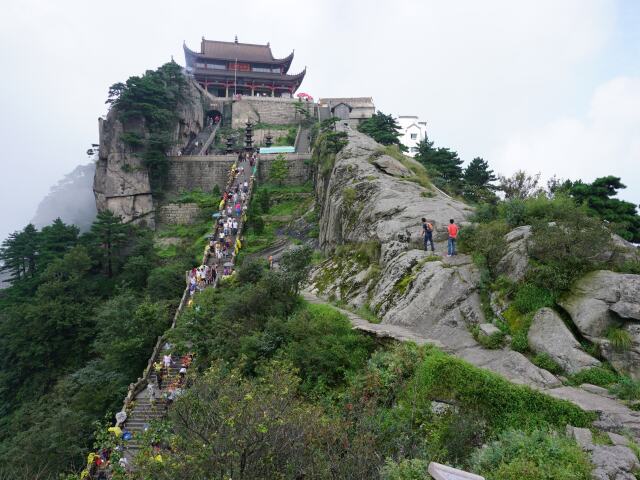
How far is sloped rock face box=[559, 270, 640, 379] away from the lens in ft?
24.4

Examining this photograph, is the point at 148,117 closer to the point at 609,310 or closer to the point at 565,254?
the point at 565,254

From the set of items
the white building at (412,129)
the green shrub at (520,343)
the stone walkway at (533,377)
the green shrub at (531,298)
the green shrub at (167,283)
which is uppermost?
the white building at (412,129)

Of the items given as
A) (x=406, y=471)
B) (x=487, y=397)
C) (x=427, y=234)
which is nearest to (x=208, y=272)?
(x=427, y=234)

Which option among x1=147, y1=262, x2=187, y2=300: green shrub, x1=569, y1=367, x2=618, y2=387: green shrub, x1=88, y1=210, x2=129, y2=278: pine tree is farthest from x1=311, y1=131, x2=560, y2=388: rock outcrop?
x1=88, y1=210, x2=129, y2=278: pine tree

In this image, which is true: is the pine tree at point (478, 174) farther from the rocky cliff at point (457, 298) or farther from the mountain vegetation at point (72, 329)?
the mountain vegetation at point (72, 329)

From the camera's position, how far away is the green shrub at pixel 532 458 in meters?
5.16

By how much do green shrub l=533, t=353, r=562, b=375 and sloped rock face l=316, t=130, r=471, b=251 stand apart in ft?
20.1

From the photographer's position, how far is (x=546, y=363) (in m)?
7.86

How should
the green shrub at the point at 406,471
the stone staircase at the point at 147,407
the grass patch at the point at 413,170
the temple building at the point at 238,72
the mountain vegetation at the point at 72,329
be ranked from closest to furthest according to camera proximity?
the green shrub at the point at 406,471 → the stone staircase at the point at 147,407 → the mountain vegetation at the point at 72,329 → the grass patch at the point at 413,170 → the temple building at the point at 238,72

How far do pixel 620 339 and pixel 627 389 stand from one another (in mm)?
1096

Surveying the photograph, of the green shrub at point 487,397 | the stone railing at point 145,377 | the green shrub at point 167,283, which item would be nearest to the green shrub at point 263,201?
the green shrub at point 167,283

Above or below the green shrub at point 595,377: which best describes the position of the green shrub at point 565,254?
above

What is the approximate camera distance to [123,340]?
1956cm

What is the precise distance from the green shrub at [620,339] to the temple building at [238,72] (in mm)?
51195
